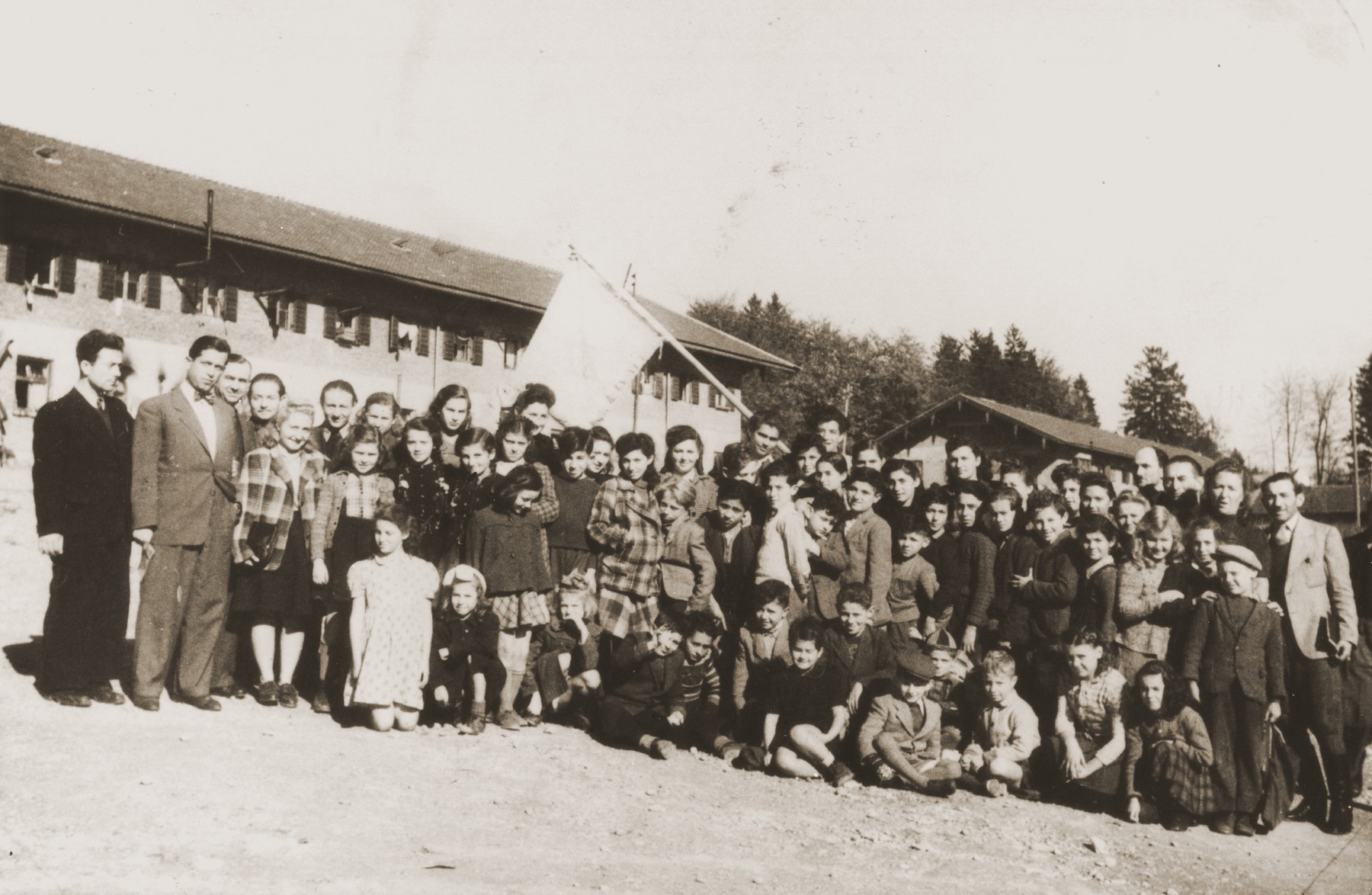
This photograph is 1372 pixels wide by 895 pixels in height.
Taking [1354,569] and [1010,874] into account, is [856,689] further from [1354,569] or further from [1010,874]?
[1354,569]

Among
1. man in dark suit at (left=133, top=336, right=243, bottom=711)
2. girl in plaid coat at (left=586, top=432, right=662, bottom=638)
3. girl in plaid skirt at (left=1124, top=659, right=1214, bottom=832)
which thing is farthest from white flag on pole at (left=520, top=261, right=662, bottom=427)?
girl in plaid skirt at (left=1124, top=659, right=1214, bottom=832)

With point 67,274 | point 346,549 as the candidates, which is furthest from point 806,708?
point 67,274

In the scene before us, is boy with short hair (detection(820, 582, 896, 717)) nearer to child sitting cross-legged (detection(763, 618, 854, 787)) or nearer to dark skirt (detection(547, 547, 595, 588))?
child sitting cross-legged (detection(763, 618, 854, 787))

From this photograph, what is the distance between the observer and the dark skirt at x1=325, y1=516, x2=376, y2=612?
608cm

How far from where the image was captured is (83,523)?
540 centimetres

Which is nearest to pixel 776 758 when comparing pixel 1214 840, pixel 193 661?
pixel 1214 840

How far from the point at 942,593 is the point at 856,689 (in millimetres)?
1090

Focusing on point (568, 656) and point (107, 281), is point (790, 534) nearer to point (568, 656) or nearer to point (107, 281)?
point (568, 656)

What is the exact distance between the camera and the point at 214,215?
2358 cm

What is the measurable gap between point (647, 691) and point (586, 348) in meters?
3.92

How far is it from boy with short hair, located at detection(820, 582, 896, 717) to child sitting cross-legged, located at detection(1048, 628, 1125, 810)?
952 millimetres

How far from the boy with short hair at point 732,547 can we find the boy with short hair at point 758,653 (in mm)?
431

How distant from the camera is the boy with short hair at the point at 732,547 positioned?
21.7 feet

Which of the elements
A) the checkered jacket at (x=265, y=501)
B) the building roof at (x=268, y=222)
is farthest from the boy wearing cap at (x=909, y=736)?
the building roof at (x=268, y=222)
